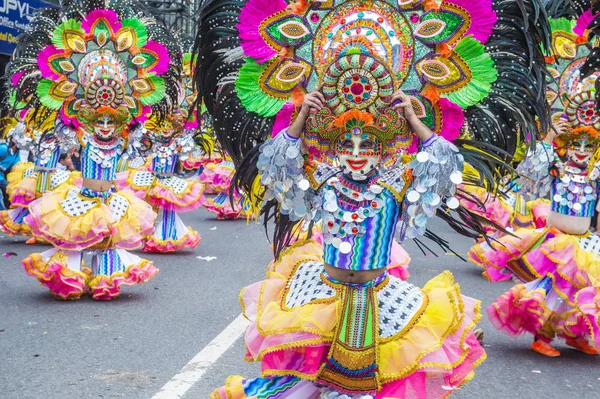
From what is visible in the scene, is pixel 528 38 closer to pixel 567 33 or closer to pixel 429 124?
pixel 429 124

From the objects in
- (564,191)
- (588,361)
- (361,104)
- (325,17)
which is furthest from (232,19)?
(588,361)

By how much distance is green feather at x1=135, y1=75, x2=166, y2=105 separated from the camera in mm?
7680

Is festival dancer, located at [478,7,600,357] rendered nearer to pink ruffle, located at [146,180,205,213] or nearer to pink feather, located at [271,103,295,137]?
pink feather, located at [271,103,295,137]

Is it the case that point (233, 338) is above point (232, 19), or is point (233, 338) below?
below

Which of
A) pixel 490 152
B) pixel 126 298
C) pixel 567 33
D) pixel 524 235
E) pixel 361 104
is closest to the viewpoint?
pixel 361 104

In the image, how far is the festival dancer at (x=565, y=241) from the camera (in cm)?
602

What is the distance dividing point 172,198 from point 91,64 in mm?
4075

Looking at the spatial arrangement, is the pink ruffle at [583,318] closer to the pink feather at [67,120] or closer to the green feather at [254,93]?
the green feather at [254,93]

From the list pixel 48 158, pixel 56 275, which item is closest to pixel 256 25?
pixel 56 275

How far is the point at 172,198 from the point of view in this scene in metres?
11.2

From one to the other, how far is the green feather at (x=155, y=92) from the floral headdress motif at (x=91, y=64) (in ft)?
0.59

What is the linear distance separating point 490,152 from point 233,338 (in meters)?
2.97

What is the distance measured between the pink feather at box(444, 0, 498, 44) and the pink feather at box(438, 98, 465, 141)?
0.33 metres

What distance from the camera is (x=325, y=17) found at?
383 centimetres
